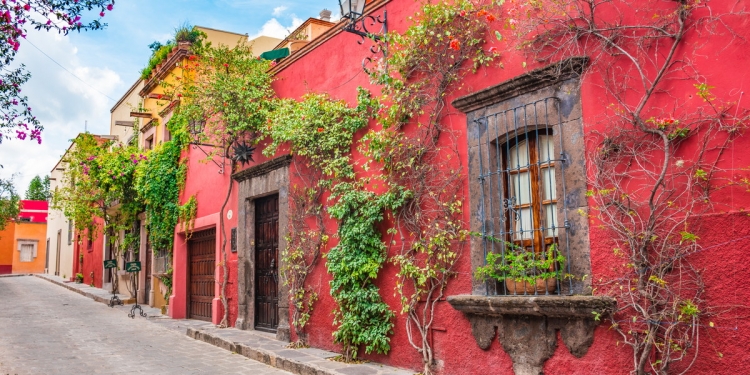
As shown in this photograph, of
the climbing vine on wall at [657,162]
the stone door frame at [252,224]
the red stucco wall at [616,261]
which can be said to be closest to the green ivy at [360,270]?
the red stucco wall at [616,261]

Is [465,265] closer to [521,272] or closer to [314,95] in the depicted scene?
[521,272]

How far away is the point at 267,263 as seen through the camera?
33.3 ft

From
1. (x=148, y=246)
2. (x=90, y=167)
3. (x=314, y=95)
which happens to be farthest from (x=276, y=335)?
(x=90, y=167)

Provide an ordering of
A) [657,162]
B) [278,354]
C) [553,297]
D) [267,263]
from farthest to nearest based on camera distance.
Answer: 1. [267,263]
2. [278,354]
3. [553,297]
4. [657,162]

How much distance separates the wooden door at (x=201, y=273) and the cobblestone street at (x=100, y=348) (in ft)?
3.53

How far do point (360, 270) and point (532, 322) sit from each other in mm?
2499

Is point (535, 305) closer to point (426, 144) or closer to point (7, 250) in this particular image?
point (426, 144)

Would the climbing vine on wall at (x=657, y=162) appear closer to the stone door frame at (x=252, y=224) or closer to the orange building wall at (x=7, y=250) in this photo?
the stone door frame at (x=252, y=224)

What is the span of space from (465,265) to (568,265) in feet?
4.16

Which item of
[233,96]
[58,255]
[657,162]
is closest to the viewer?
[657,162]

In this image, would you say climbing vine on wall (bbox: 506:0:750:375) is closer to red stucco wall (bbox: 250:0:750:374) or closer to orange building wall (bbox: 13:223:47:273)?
red stucco wall (bbox: 250:0:750:374)

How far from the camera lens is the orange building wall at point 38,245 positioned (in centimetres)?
3912

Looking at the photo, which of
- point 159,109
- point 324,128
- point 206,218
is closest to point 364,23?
point 324,128

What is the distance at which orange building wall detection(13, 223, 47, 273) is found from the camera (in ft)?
128
